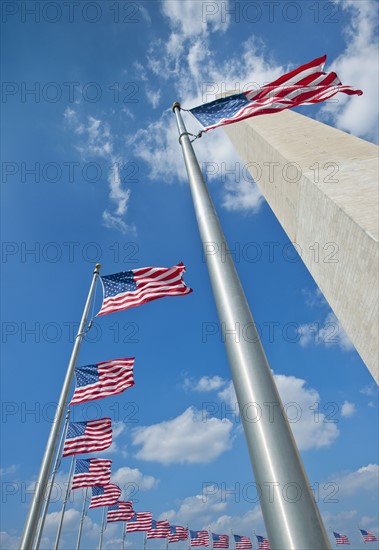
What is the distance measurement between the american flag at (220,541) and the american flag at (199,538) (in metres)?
1.37

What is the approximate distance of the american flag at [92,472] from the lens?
16719 mm

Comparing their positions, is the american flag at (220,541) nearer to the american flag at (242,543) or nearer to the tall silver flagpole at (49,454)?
the american flag at (242,543)

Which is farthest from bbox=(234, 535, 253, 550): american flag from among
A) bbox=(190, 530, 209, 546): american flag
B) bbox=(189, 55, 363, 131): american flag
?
bbox=(189, 55, 363, 131): american flag

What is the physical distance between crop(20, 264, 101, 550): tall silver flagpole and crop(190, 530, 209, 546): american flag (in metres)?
39.5

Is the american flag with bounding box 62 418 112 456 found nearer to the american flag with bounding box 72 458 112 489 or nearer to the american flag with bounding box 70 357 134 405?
the american flag with bounding box 70 357 134 405

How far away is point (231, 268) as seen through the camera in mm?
3871

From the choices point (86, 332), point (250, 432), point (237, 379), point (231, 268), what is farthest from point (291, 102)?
point (86, 332)

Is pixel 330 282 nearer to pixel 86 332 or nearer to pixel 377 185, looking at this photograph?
pixel 377 185

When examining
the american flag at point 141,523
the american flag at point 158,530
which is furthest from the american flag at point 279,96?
the american flag at point 158,530

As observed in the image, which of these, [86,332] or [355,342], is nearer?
[355,342]

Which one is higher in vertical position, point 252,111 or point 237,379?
point 252,111

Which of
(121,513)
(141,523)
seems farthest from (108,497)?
(141,523)

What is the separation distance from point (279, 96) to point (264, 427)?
6.02 meters

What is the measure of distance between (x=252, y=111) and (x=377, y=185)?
154 inches
